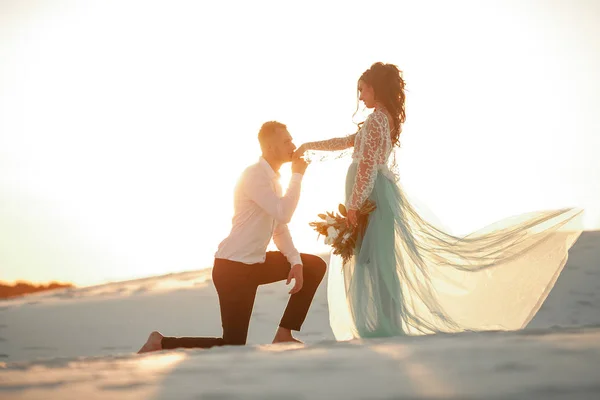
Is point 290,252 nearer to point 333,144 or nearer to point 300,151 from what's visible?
point 300,151

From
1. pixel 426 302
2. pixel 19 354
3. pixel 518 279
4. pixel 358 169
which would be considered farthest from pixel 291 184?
pixel 19 354

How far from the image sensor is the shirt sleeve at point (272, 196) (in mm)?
5066

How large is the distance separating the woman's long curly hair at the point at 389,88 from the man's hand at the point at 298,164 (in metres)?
0.63

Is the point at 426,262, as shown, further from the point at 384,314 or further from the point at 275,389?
the point at 275,389

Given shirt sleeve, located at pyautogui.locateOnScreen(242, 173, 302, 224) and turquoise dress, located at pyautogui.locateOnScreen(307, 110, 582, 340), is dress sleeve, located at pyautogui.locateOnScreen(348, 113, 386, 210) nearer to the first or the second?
turquoise dress, located at pyautogui.locateOnScreen(307, 110, 582, 340)

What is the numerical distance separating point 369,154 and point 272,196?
2.27 feet

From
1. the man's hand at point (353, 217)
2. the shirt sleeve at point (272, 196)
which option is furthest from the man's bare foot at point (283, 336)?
the man's hand at point (353, 217)

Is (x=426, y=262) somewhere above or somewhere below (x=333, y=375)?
above

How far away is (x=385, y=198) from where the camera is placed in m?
5.07

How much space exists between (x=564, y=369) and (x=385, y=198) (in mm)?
2550

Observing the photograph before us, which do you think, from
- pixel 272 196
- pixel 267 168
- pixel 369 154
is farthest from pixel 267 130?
pixel 369 154

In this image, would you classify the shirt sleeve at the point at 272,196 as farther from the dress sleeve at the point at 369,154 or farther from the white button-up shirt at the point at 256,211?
the dress sleeve at the point at 369,154

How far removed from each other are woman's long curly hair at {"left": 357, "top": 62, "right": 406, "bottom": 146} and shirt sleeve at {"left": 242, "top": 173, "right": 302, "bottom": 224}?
2.44ft

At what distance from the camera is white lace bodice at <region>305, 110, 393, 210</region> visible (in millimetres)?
4988
